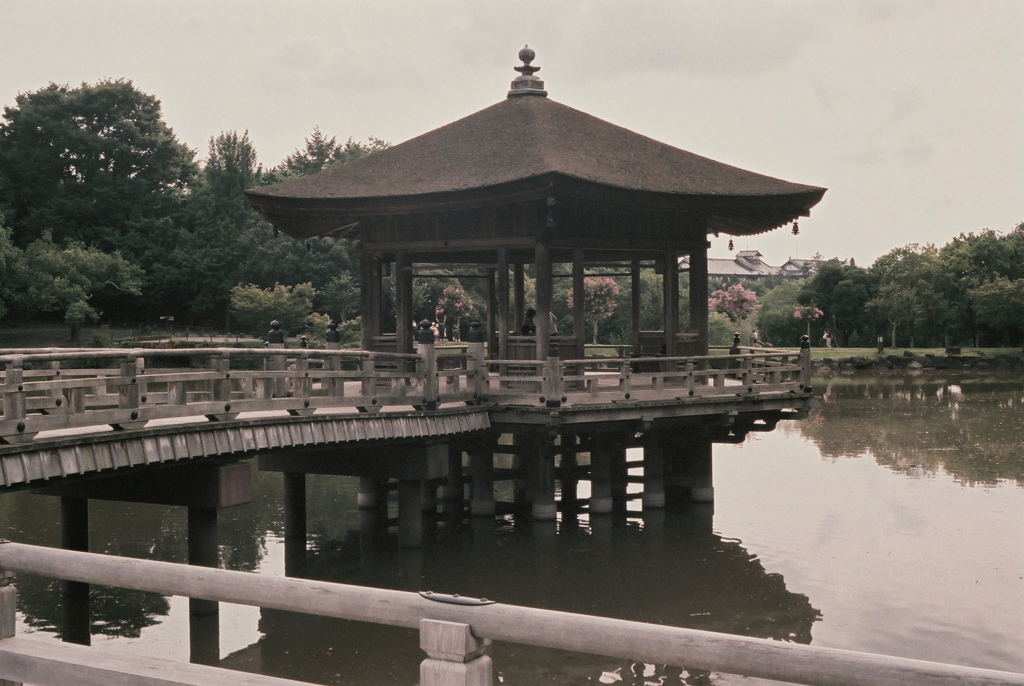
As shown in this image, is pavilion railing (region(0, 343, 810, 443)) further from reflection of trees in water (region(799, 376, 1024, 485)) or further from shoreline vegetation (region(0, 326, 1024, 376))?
shoreline vegetation (region(0, 326, 1024, 376))

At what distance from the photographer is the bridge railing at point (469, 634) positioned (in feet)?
12.0

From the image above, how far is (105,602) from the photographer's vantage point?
51.3 feet

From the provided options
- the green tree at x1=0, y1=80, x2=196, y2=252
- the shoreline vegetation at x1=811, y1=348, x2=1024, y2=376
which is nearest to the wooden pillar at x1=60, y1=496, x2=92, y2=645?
the green tree at x1=0, y1=80, x2=196, y2=252

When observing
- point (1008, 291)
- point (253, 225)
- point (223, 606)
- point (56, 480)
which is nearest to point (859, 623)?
point (223, 606)

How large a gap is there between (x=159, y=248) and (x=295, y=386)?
43750mm

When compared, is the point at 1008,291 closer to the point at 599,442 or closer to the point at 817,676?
the point at 599,442

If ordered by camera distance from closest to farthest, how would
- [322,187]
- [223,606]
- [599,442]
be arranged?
1. [223,606]
2. [599,442]
3. [322,187]

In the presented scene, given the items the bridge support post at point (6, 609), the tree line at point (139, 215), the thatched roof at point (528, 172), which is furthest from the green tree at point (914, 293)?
the bridge support post at point (6, 609)

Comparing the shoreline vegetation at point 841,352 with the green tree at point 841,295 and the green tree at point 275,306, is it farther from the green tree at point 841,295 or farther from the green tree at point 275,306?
the green tree at point 841,295

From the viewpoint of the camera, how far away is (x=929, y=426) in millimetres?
34906

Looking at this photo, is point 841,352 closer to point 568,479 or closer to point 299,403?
point 568,479

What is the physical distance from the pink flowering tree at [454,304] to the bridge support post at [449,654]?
43.6m

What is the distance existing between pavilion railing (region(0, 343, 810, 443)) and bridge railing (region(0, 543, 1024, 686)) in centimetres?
517

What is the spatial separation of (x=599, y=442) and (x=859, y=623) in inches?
245
